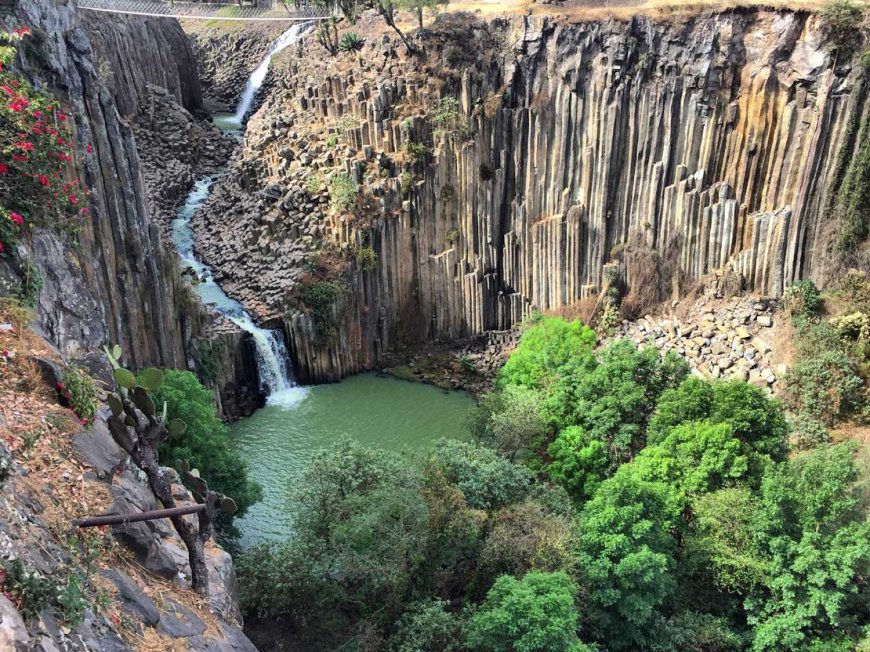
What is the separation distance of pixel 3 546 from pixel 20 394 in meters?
3.77

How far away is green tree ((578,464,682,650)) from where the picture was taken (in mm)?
15617

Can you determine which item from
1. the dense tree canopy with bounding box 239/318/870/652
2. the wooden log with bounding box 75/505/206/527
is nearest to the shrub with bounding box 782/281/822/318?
the dense tree canopy with bounding box 239/318/870/652

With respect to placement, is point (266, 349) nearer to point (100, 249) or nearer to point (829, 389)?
point (100, 249)

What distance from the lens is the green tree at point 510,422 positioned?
22125 millimetres

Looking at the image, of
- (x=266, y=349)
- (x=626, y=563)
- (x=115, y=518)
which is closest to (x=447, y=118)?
(x=266, y=349)

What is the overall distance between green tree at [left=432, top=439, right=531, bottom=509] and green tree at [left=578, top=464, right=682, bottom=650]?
2.42 meters

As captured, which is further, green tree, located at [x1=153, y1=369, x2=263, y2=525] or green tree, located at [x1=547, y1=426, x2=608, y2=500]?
green tree, located at [x1=547, y1=426, x2=608, y2=500]

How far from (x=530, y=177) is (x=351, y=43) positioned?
38.4 ft

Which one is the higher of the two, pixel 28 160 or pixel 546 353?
pixel 28 160

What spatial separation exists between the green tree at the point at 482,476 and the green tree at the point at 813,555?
6.33 m

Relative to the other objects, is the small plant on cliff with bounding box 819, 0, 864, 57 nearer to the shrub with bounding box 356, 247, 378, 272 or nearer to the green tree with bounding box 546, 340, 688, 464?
the green tree with bounding box 546, 340, 688, 464

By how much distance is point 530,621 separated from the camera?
45.1 feet

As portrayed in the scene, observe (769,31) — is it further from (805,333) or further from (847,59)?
(805,333)

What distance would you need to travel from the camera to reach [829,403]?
22.6m
